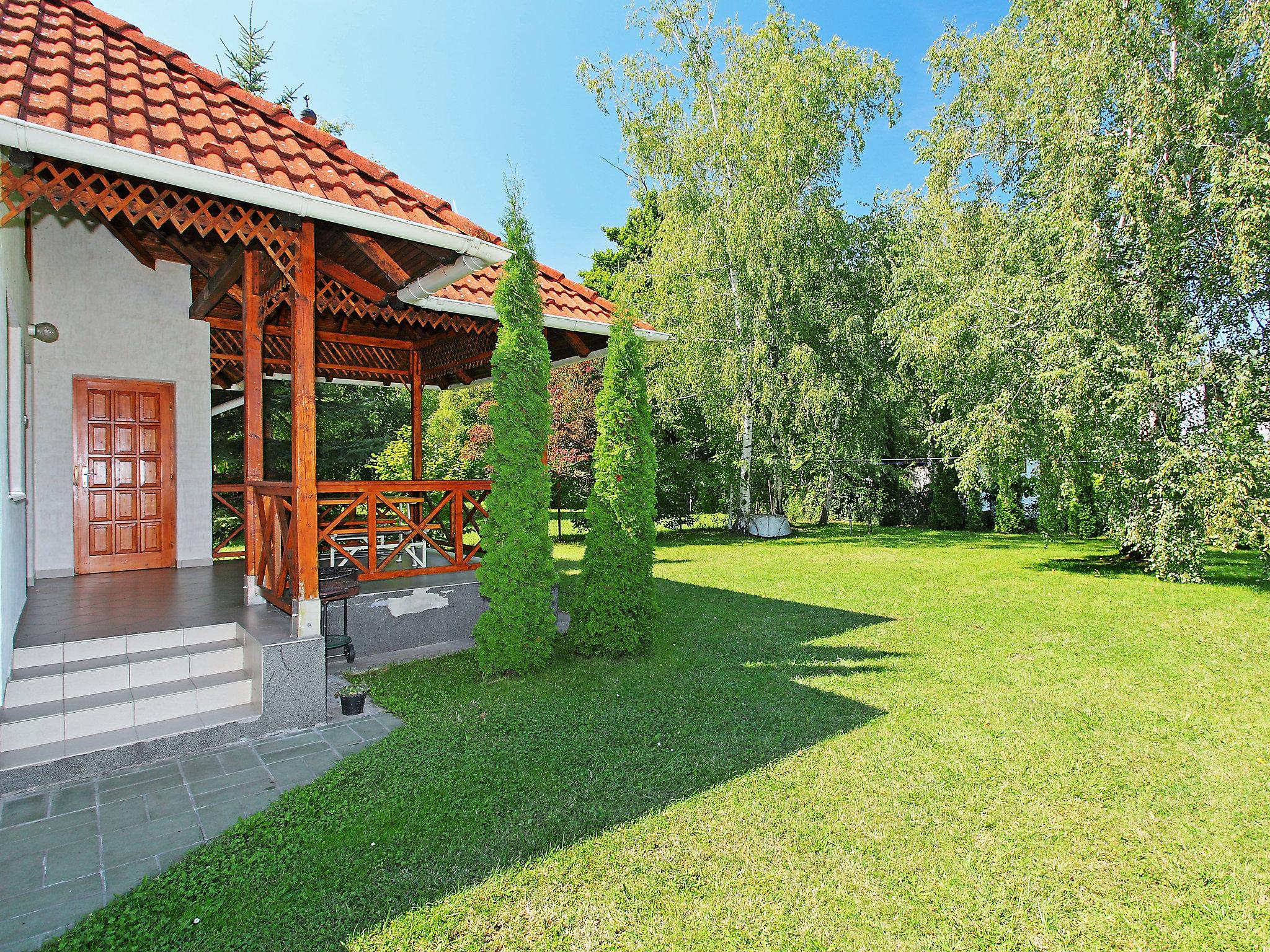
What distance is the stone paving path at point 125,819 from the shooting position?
2.48 meters

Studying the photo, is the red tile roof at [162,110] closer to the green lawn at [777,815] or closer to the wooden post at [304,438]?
the wooden post at [304,438]

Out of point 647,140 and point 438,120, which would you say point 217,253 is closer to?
point 438,120

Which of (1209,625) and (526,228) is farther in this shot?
(1209,625)

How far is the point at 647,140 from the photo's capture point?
1620 centimetres

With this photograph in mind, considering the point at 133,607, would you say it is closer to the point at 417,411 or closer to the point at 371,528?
the point at 371,528

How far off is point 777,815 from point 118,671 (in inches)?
159

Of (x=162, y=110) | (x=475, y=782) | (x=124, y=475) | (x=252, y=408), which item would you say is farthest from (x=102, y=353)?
(x=475, y=782)

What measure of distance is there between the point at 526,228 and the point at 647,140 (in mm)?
12805

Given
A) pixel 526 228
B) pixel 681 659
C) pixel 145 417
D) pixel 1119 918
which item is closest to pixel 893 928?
pixel 1119 918

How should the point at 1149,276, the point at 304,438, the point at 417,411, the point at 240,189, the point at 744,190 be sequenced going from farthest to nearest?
the point at 744,190
the point at 1149,276
the point at 417,411
the point at 304,438
the point at 240,189

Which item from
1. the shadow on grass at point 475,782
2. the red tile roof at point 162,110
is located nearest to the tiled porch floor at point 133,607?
the shadow on grass at point 475,782

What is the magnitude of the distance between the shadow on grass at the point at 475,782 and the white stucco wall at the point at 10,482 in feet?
6.41

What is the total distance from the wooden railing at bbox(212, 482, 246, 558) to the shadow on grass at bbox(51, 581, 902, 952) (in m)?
4.70

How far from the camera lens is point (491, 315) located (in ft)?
18.7
